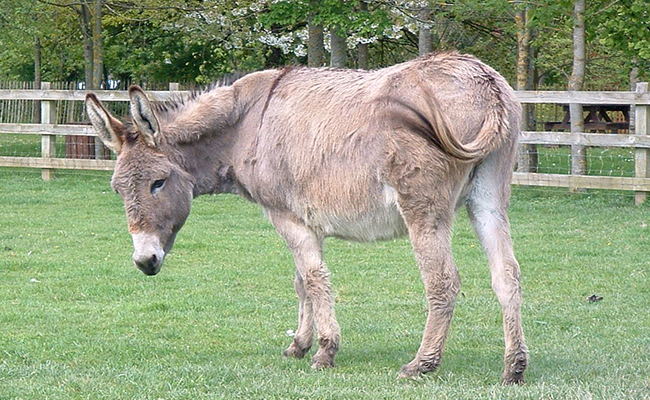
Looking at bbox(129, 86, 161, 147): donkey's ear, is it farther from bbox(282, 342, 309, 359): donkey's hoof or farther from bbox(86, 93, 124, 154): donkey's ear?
bbox(282, 342, 309, 359): donkey's hoof

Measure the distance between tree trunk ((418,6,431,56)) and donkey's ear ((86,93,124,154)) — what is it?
1402 centimetres

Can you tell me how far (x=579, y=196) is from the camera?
15758 mm

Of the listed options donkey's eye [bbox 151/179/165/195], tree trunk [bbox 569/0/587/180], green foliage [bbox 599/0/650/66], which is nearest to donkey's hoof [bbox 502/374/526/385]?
donkey's eye [bbox 151/179/165/195]

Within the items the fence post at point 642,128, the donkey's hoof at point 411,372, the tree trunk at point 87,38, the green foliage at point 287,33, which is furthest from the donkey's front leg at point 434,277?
the tree trunk at point 87,38

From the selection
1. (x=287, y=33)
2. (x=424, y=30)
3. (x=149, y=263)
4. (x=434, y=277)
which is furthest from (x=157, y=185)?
(x=287, y=33)

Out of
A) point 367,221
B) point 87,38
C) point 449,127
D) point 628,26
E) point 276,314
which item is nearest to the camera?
point 449,127

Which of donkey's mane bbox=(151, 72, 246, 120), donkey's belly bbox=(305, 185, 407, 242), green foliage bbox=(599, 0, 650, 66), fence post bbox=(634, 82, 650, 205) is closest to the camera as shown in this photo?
donkey's belly bbox=(305, 185, 407, 242)

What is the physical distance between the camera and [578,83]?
650 inches

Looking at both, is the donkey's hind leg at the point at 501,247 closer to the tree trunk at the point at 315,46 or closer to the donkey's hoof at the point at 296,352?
the donkey's hoof at the point at 296,352

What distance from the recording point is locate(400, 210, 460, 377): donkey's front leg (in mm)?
5625

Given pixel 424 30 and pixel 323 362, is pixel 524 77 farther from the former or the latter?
pixel 323 362

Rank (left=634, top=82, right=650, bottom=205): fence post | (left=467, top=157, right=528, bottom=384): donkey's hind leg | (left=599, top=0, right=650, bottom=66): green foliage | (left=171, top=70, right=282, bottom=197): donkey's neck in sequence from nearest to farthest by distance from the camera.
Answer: (left=467, top=157, right=528, bottom=384): donkey's hind leg → (left=171, top=70, right=282, bottom=197): donkey's neck → (left=634, top=82, right=650, bottom=205): fence post → (left=599, top=0, right=650, bottom=66): green foliage

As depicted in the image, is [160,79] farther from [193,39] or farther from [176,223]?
[176,223]

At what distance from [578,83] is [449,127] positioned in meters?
11.7
